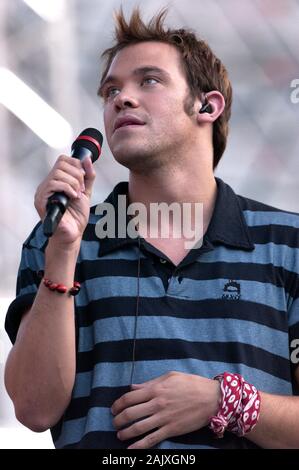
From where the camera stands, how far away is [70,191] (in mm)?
1335

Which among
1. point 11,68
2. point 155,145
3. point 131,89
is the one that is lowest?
point 155,145

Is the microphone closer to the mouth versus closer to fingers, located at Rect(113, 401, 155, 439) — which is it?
the mouth

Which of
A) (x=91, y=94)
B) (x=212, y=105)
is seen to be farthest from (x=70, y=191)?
(x=91, y=94)

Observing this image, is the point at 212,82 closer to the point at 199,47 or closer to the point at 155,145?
the point at 199,47

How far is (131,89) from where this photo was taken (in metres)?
1.73

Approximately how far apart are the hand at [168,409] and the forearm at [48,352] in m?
0.12

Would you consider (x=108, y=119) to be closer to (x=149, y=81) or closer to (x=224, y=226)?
(x=149, y=81)

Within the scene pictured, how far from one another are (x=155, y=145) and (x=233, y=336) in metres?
0.39

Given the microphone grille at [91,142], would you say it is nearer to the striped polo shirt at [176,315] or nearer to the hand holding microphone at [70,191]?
the hand holding microphone at [70,191]

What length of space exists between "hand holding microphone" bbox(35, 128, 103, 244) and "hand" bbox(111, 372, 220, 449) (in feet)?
0.92

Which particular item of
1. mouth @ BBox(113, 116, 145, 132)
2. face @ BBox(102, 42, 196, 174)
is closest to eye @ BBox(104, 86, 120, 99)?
face @ BBox(102, 42, 196, 174)

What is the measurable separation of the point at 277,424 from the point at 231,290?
242 mm

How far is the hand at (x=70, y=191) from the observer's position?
1343 millimetres
